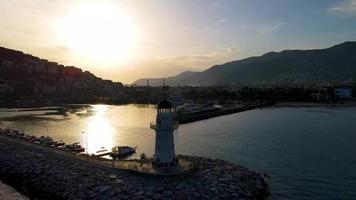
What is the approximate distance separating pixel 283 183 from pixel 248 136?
2311 cm

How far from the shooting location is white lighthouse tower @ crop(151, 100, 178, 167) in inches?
945

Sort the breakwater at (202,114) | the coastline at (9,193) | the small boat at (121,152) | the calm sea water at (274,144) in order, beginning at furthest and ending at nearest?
the breakwater at (202,114) → the small boat at (121,152) → the calm sea water at (274,144) → the coastline at (9,193)

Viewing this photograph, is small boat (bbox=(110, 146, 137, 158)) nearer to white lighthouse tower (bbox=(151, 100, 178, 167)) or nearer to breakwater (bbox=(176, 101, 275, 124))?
white lighthouse tower (bbox=(151, 100, 178, 167))

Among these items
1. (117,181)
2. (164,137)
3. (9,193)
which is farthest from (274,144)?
(9,193)

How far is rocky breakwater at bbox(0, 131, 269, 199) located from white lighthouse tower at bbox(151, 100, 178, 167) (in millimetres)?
1386

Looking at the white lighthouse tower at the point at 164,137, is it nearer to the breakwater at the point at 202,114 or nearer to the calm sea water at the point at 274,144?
the calm sea water at the point at 274,144

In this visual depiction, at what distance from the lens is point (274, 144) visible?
44906mm

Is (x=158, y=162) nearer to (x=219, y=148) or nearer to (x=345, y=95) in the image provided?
(x=219, y=148)

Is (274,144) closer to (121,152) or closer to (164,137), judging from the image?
(121,152)

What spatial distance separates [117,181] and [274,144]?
1041 inches

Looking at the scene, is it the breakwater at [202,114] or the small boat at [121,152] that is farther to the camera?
the breakwater at [202,114]

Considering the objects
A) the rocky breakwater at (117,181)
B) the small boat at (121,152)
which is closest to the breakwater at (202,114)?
the small boat at (121,152)

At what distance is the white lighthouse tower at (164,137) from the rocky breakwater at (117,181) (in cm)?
139

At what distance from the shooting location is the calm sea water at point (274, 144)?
28.7 meters
